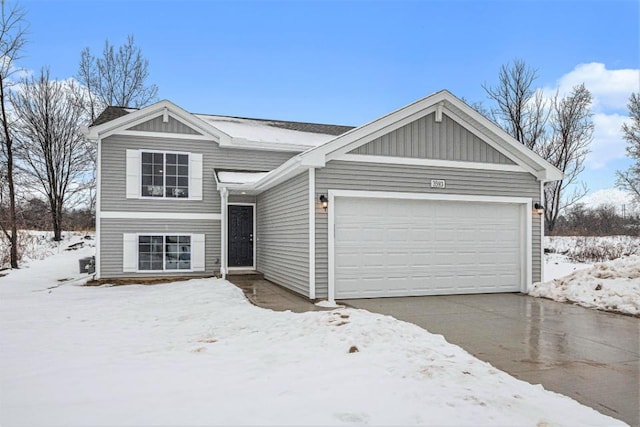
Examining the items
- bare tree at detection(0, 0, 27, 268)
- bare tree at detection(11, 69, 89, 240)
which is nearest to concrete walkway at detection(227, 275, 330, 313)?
bare tree at detection(0, 0, 27, 268)

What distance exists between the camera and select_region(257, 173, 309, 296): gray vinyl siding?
7930mm

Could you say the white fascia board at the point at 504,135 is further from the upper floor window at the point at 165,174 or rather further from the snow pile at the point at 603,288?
the upper floor window at the point at 165,174

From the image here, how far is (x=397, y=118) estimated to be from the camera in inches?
317

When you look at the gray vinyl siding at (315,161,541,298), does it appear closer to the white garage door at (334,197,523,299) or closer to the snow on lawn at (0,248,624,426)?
the white garage door at (334,197,523,299)

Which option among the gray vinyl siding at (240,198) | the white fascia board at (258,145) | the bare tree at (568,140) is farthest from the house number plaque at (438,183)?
the bare tree at (568,140)

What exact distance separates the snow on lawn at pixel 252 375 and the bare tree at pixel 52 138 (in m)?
15.4

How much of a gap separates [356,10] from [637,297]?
9608mm

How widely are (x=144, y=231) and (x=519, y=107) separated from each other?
19104 millimetres

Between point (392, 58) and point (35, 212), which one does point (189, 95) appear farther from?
point (392, 58)

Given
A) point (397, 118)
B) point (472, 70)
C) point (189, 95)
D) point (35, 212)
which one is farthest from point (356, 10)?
point (35, 212)

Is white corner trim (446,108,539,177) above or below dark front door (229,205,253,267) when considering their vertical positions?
above

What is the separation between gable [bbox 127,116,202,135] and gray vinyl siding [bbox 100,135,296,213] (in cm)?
23

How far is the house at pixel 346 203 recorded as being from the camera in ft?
25.8

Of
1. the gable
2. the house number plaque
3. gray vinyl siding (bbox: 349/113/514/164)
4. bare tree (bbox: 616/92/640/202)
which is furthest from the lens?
bare tree (bbox: 616/92/640/202)
